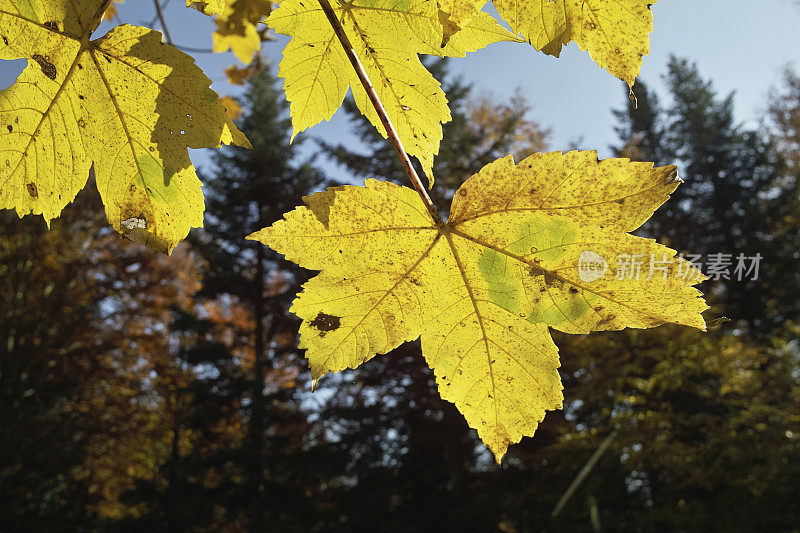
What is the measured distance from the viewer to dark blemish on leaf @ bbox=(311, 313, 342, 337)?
45 centimetres

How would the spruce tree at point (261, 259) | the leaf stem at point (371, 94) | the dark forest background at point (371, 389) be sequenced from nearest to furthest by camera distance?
the leaf stem at point (371, 94)
the dark forest background at point (371, 389)
the spruce tree at point (261, 259)

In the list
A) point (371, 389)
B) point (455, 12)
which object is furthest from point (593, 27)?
point (371, 389)

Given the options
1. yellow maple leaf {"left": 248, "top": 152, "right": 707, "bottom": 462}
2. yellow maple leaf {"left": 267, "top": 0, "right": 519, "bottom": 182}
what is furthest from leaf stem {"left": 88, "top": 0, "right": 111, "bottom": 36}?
yellow maple leaf {"left": 248, "top": 152, "right": 707, "bottom": 462}

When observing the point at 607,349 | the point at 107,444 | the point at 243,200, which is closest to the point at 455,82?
the point at 243,200

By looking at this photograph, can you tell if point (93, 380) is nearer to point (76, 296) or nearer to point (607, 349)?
point (76, 296)

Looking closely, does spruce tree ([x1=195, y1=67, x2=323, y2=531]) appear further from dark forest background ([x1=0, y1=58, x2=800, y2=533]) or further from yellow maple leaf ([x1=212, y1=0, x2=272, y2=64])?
yellow maple leaf ([x1=212, y1=0, x2=272, y2=64])

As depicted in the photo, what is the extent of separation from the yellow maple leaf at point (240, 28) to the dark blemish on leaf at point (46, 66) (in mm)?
297

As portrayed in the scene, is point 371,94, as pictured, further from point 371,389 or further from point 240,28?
point 371,389

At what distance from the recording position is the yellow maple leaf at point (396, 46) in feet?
1.53

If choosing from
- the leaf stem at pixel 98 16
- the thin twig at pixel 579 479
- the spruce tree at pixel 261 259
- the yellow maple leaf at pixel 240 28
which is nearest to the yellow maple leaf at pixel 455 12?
the yellow maple leaf at pixel 240 28

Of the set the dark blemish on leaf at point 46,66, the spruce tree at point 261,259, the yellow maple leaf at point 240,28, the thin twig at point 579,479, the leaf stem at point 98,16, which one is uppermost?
the spruce tree at point 261,259

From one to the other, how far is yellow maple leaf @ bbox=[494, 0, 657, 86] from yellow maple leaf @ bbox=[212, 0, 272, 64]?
22 centimetres

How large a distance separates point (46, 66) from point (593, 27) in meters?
0.49

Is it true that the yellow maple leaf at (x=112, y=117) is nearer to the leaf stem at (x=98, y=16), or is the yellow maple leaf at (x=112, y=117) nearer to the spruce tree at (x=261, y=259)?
the leaf stem at (x=98, y=16)
